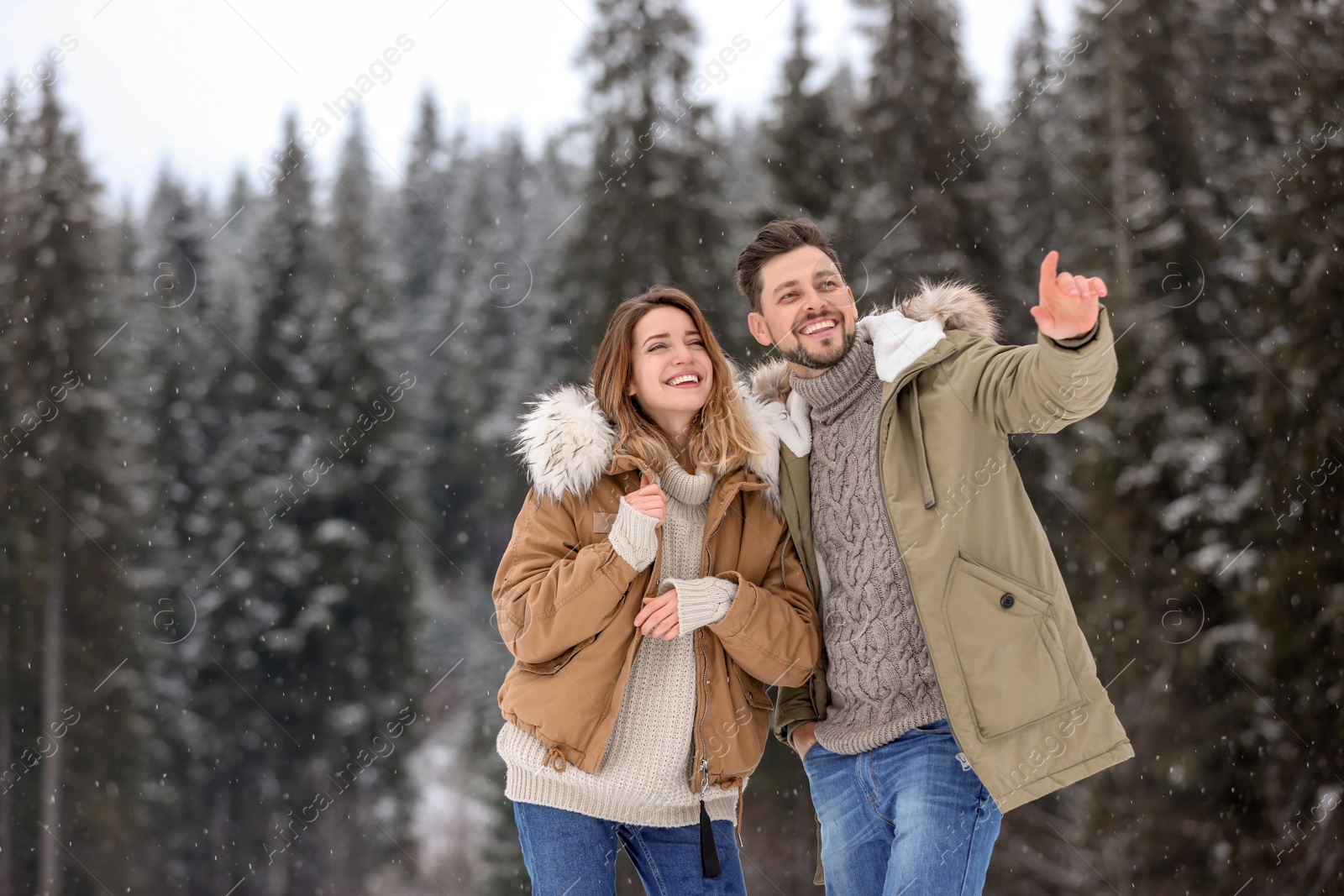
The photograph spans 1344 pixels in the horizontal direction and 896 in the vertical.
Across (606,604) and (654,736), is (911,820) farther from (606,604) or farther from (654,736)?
(606,604)

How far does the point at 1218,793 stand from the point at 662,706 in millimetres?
9535

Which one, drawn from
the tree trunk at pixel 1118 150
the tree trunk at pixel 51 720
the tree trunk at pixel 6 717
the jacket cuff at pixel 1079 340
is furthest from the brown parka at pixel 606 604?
the tree trunk at pixel 6 717

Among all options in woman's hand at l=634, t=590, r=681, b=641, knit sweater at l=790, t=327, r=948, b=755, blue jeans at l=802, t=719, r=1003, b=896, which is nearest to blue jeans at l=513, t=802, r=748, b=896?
blue jeans at l=802, t=719, r=1003, b=896

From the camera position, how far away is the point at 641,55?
44.3 feet

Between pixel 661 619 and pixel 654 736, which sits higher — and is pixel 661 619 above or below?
above

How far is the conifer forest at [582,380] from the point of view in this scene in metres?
10.7

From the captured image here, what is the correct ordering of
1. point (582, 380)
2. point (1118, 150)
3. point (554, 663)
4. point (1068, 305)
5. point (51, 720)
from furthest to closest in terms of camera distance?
1. point (51, 720)
2. point (582, 380)
3. point (1118, 150)
4. point (554, 663)
5. point (1068, 305)

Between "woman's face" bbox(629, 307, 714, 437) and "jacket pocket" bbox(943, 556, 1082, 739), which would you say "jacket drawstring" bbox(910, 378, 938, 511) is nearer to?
"jacket pocket" bbox(943, 556, 1082, 739)

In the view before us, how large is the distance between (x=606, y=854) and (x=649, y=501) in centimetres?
97

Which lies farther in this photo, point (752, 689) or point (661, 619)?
point (752, 689)

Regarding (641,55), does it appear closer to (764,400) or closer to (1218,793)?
(1218,793)

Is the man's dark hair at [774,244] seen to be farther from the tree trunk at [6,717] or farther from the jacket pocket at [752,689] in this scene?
the tree trunk at [6,717]

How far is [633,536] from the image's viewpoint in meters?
2.85

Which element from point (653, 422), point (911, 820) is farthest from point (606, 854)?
point (653, 422)
